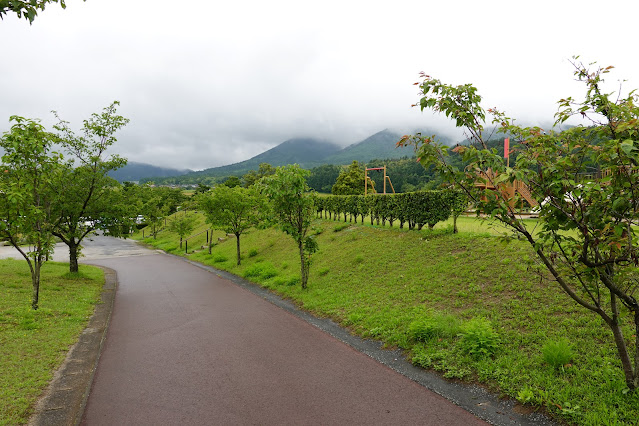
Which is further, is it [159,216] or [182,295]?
[159,216]

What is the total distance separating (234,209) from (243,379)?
14.0 meters

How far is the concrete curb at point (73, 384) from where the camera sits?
443cm

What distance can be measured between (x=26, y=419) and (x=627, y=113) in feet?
25.0

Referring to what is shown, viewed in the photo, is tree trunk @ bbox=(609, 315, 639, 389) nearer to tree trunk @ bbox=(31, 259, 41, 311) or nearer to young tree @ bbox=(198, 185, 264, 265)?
tree trunk @ bbox=(31, 259, 41, 311)

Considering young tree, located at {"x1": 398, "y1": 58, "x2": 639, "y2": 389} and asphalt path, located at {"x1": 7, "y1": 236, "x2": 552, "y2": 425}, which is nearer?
young tree, located at {"x1": 398, "y1": 58, "x2": 639, "y2": 389}

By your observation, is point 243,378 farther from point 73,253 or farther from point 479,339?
point 73,253

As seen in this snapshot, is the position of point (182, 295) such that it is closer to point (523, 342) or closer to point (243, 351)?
point (243, 351)

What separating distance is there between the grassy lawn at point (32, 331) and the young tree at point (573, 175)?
6.23 metres

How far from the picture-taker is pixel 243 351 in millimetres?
6707

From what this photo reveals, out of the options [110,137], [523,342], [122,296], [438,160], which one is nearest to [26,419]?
[438,160]

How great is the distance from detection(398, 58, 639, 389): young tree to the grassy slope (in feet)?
2.36

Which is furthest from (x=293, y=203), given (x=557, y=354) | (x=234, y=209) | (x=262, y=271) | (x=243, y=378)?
(x=234, y=209)

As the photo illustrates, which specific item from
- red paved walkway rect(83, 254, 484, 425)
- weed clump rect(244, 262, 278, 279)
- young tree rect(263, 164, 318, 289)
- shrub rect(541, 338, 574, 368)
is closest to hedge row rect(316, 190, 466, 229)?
young tree rect(263, 164, 318, 289)

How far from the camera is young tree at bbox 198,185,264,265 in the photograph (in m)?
18.6
